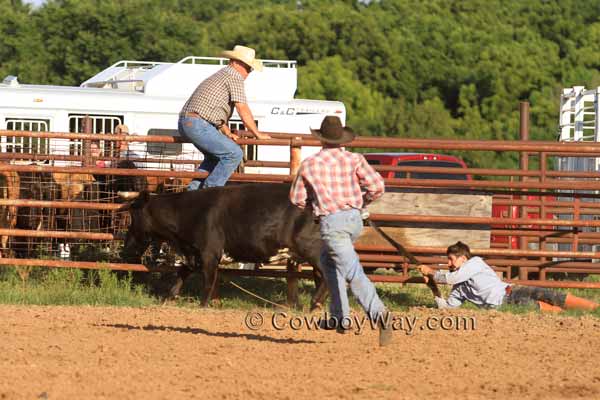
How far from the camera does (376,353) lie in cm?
827

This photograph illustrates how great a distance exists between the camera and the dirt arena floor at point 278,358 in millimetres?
7020

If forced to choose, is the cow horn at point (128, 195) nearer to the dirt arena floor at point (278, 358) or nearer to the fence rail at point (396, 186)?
the fence rail at point (396, 186)

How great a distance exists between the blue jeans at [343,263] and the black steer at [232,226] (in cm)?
234

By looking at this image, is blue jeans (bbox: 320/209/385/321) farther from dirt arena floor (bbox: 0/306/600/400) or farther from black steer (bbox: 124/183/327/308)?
black steer (bbox: 124/183/327/308)

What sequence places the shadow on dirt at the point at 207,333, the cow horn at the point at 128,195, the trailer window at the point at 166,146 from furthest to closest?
the trailer window at the point at 166,146, the cow horn at the point at 128,195, the shadow on dirt at the point at 207,333

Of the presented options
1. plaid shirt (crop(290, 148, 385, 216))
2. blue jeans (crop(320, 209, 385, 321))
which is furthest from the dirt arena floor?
plaid shirt (crop(290, 148, 385, 216))

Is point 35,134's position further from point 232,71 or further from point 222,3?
point 222,3

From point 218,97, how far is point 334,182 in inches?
128

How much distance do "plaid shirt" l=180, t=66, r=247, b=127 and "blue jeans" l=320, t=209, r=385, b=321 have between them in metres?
3.17

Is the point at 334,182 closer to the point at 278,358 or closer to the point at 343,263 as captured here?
the point at 343,263

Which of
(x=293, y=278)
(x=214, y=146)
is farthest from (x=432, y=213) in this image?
(x=214, y=146)

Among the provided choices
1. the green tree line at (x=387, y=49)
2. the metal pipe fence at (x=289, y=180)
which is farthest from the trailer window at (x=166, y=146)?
the green tree line at (x=387, y=49)

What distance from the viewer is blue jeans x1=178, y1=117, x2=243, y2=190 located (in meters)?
11.1

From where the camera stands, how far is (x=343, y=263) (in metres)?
8.20
